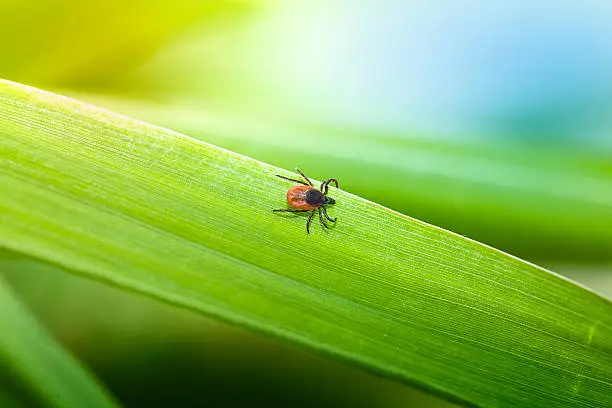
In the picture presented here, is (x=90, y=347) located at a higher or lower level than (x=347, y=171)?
lower

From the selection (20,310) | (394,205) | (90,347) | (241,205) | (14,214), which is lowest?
(90,347)

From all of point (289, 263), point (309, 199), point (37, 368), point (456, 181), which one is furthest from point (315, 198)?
point (37, 368)

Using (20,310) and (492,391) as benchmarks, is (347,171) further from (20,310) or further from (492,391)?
(20,310)

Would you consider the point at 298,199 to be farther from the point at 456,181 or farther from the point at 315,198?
the point at 456,181

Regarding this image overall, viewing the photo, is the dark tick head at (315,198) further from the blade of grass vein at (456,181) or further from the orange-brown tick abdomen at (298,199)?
the blade of grass vein at (456,181)

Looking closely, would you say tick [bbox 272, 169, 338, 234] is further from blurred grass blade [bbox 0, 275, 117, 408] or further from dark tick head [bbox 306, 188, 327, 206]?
blurred grass blade [bbox 0, 275, 117, 408]

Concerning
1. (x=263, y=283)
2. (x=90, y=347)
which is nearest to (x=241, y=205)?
(x=263, y=283)

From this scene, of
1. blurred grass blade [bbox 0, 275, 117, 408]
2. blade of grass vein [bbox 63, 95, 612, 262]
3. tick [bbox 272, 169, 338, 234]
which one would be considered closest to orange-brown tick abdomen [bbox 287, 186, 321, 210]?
tick [bbox 272, 169, 338, 234]
